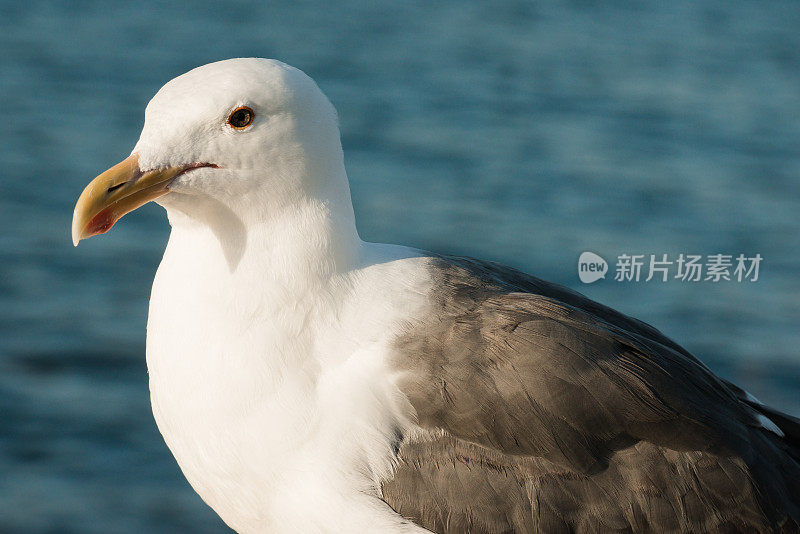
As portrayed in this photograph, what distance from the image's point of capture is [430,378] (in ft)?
12.9

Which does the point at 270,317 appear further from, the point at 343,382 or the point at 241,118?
the point at 241,118

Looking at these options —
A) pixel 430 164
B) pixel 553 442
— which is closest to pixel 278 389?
pixel 553 442

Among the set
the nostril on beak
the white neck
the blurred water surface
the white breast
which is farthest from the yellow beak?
the blurred water surface

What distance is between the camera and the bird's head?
12.4 feet

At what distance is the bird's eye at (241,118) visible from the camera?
3846mm

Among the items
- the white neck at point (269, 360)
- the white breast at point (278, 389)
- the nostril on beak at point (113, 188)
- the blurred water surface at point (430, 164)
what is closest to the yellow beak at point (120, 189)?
the nostril on beak at point (113, 188)

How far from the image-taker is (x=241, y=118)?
3.87 metres

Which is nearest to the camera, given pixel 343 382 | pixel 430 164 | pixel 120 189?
pixel 120 189

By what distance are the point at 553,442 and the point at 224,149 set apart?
145 cm

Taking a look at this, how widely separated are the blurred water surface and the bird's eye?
322 centimetres

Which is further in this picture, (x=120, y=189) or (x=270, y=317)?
(x=270, y=317)

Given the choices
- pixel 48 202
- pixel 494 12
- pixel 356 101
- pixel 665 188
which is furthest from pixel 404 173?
pixel 494 12

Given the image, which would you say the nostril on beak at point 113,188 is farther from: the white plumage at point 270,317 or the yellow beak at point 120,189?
the white plumage at point 270,317

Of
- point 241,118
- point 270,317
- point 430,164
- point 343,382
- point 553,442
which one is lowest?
point 553,442
